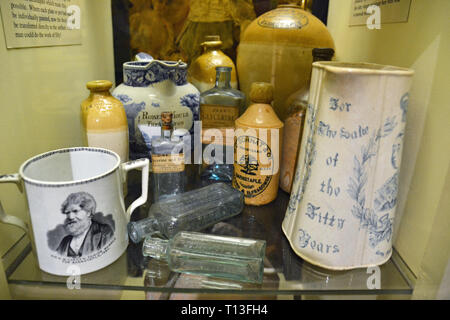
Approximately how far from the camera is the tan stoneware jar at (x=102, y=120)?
0.46 m

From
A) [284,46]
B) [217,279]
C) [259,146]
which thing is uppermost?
[284,46]

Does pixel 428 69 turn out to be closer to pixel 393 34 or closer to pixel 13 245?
pixel 393 34

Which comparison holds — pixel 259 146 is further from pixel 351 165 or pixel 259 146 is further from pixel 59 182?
pixel 59 182

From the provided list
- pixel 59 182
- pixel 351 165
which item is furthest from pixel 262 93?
pixel 59 182

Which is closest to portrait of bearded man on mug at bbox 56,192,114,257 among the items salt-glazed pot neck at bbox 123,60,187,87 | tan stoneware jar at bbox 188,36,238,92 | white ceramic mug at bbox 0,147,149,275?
white ceramic mug at bbox 0,147,149,275

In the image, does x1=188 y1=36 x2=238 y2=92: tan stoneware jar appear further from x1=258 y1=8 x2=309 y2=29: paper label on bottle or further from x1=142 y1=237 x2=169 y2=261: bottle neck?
x1=142 y1=237 x2=169 y2=261: bottle neck

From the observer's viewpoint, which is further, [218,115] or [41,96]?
[218,115]

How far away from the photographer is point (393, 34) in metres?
0.41

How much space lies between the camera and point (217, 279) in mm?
→ 371

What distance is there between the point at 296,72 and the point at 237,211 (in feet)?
0.85

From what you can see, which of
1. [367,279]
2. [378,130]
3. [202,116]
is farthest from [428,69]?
[202,116]

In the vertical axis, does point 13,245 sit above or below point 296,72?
below

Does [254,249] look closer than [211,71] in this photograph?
Yes

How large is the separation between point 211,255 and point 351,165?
0.60 ft
